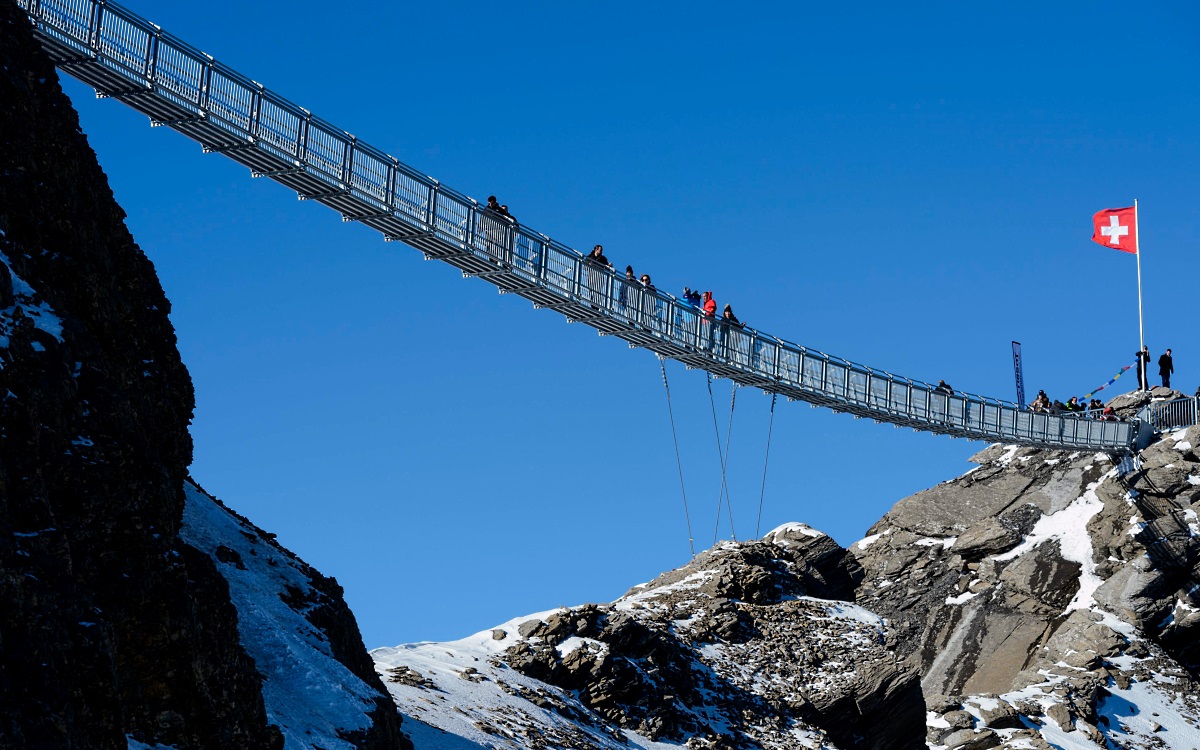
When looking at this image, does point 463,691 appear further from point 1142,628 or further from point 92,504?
point 1142,628

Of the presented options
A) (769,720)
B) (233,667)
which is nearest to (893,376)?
(769,720)

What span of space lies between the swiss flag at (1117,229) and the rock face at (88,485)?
51.8 metres

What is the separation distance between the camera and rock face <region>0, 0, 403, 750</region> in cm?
1612

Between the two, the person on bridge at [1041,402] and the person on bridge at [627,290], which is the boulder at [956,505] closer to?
the person on bridge at [1041,402]

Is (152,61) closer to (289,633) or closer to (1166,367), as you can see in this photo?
(289,633)

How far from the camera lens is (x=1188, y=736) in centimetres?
4912

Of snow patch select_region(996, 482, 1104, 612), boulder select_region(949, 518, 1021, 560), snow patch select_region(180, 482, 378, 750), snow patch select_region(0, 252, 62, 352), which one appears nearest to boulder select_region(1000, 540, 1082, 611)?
snow patch select_region(996, 482, 1104, 612)

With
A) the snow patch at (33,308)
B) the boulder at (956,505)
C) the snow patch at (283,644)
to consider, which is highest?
the boulder at (956,505)

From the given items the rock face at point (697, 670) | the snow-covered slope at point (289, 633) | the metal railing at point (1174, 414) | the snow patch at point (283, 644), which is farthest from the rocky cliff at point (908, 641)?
the snow patch at point (283, 644)

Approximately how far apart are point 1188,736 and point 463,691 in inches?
1004

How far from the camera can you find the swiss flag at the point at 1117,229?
67.6 m

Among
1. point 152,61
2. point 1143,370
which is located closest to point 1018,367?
point 1143,370

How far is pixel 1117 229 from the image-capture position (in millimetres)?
67938

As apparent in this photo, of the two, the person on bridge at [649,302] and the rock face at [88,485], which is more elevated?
the person on bridge at [649,302]
